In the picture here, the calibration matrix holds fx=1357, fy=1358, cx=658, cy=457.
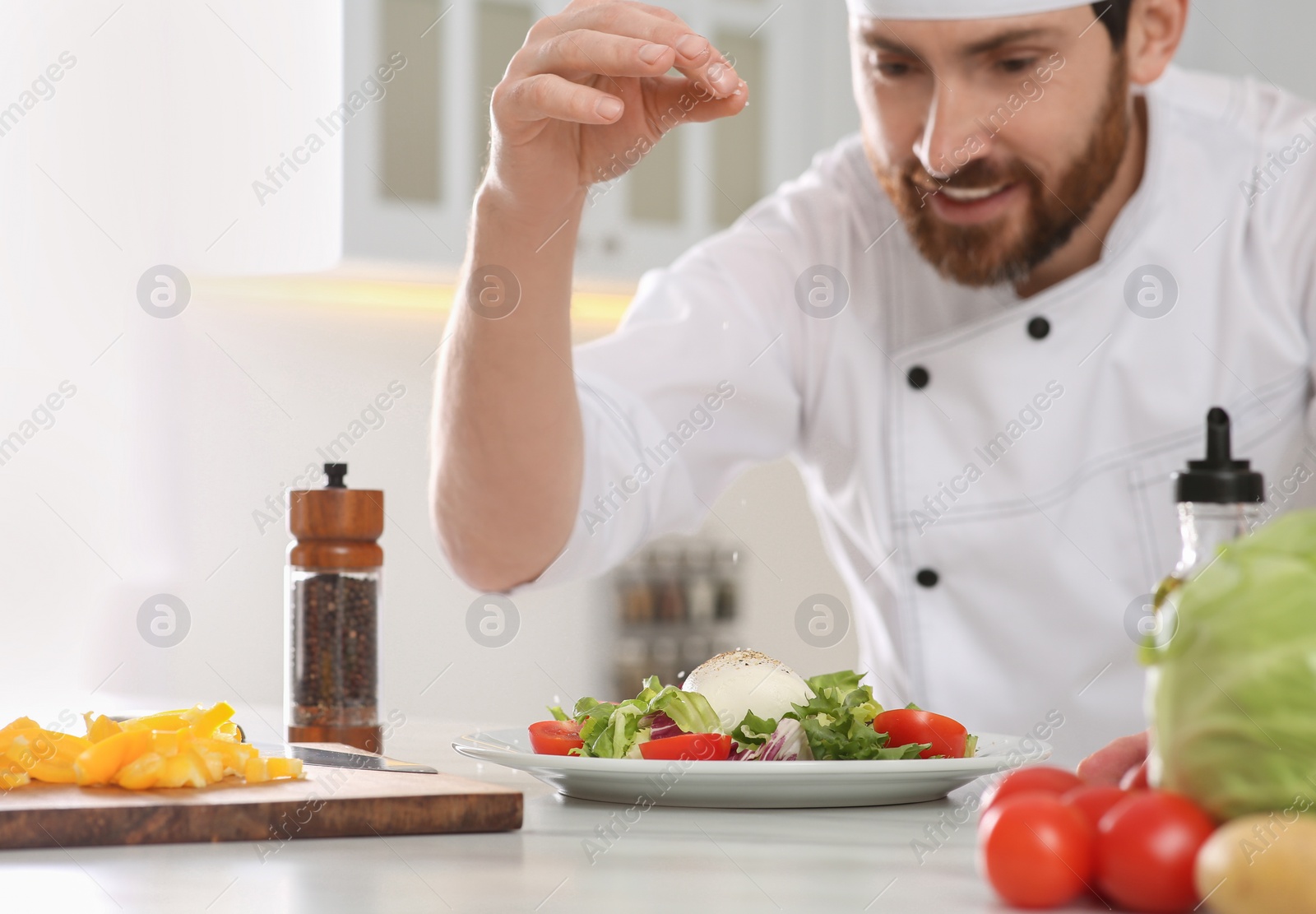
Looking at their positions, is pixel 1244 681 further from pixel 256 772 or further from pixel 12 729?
pixel 12 729

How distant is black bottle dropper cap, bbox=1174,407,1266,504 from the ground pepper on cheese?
48 centimetres

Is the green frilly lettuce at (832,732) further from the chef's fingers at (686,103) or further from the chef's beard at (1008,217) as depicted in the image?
the chef's beard at (1008,217)

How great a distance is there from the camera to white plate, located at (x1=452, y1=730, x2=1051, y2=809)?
70 cm

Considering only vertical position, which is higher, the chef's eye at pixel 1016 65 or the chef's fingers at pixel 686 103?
the chef's eye at pixel 1016 65

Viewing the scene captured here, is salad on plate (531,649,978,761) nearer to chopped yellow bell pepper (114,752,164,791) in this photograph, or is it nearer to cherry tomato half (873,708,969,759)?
cherry tomato half (873,708,969,759)

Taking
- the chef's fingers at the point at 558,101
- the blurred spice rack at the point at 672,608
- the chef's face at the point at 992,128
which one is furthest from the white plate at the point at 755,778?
the blurred spice rack at the point at 672,608

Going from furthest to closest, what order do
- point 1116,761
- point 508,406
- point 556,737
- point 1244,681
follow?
point 508,406 → point 556,737 → point 1116,761 → point 1244,681

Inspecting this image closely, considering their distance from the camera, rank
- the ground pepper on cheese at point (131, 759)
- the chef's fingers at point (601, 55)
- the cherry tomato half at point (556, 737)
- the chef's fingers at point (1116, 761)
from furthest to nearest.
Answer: the chef's fingers at point (601, 55), the cherry tomato half at point (556, 737), the ground pepper on cheese at point (131, 759), the chef's fingers at point (1116, 761)

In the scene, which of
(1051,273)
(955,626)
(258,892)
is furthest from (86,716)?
(1051,273)

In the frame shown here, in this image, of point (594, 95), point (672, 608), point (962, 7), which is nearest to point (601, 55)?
point (594, 95)

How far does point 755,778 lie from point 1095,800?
0.88 feet

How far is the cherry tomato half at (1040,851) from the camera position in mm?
448

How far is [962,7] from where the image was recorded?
4.12 ft

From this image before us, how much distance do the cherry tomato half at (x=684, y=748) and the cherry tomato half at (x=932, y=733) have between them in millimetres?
116
